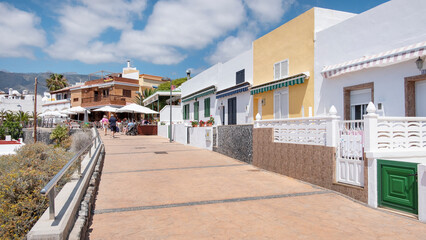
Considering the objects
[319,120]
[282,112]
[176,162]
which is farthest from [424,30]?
[176,162]

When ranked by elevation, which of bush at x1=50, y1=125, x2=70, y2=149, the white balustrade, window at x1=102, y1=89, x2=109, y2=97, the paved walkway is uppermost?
window at x1=102, y1=89, x2=109, y2=97

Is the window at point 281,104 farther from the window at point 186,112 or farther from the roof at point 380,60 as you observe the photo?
the window at point 186,112

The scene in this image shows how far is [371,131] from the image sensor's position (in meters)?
5.47

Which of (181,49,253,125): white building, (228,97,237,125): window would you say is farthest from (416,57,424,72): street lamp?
(228,97,237,125): window

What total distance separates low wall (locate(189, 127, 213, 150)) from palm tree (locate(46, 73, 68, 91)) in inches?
2070

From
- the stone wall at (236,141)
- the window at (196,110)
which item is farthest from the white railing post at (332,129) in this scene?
the window at (196,110)

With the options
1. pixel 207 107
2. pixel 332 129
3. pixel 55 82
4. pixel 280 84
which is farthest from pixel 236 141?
pixel 55 82

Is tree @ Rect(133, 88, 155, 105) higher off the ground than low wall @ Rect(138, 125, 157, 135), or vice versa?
tree @ Rect(133, 88, 155, 105)

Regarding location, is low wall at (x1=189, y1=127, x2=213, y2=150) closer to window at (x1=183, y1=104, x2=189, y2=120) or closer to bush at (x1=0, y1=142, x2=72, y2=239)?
window at (x1=183, y1=104, x2=189, y2=120)

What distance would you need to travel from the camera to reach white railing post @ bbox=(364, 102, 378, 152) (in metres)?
5.42

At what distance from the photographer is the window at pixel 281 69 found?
41.5 feet

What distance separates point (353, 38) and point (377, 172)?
5706mm

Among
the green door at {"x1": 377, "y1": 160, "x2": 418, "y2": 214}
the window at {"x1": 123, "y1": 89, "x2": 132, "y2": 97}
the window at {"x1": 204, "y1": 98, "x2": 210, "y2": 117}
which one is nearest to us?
the green door at {"x1": 377, "y1": 160, "x2": 418, "y2": 214}

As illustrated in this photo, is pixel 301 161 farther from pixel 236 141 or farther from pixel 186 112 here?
pixel 186 112
